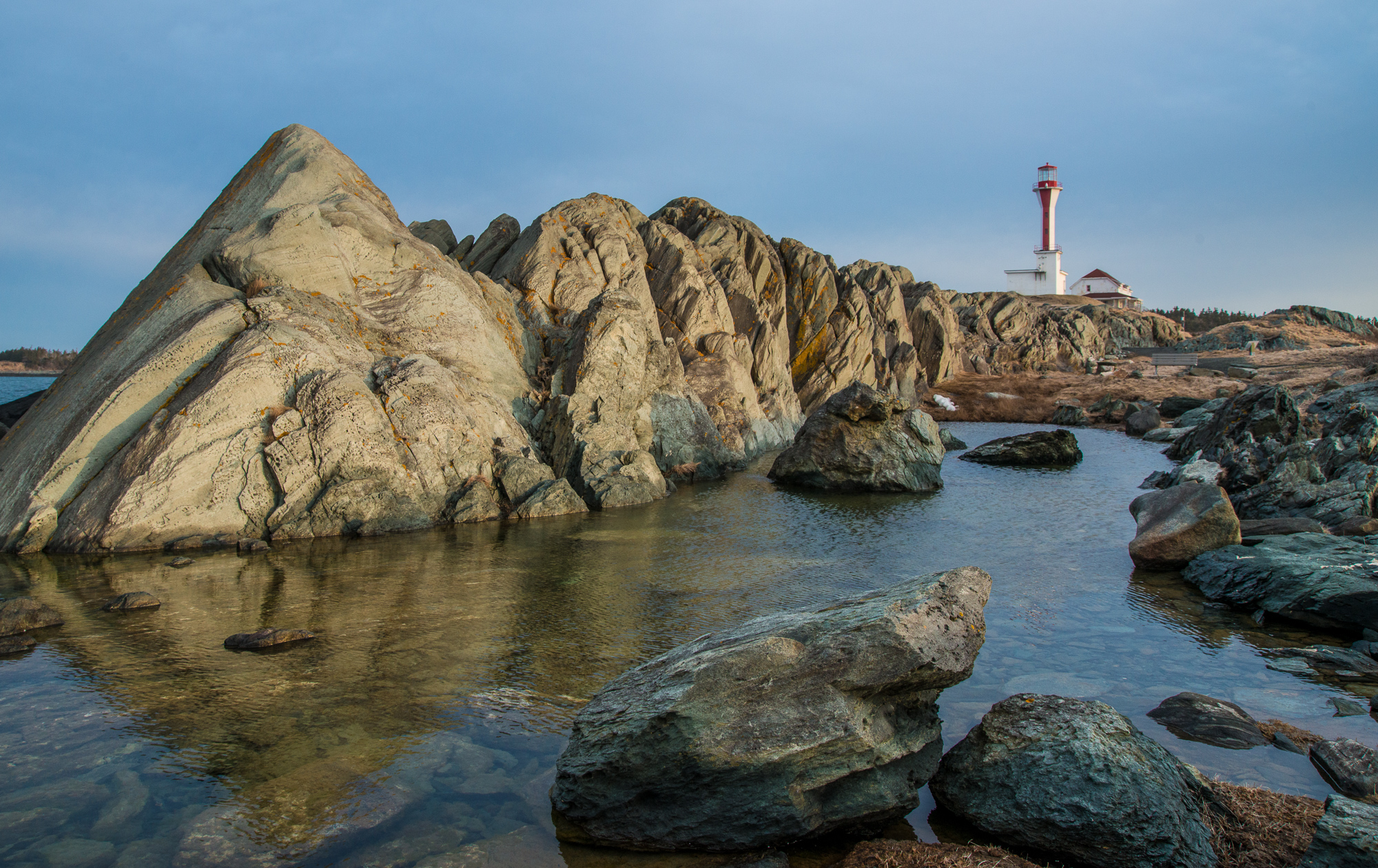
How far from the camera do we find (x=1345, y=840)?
5621 millimetres

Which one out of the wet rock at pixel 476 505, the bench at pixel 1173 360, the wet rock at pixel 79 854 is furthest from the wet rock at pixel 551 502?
the bench at pixel 1173 360

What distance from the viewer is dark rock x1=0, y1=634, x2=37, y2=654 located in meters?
12.1

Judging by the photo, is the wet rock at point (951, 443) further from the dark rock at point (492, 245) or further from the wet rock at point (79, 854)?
the wet rock at point (79, 854)

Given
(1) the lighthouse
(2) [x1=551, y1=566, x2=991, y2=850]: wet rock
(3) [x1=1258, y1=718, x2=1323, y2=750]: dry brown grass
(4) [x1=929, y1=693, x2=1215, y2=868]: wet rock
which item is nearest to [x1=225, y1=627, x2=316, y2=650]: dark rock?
(2) [x1=551, y1=566, x2=991, y2=850]: wet rock

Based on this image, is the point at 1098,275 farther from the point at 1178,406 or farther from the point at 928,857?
the point at 928,857

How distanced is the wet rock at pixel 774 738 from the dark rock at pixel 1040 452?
34.5 m

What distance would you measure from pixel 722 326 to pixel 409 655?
42.6 meters

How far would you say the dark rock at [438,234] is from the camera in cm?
4884

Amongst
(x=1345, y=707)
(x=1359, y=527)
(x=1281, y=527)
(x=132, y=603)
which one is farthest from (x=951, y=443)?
(x=132, y=603)

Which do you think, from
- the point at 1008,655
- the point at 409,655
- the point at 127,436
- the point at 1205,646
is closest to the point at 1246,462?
the point at 1205,646

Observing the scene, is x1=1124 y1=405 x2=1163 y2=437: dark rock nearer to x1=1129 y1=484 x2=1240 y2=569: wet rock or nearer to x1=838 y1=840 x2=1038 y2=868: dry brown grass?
x1=1129 y1=484 x2=1240 y2=569: wet rock

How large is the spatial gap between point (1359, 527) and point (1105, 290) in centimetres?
15129

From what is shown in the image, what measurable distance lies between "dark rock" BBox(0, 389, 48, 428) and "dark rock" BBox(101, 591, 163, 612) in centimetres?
2510

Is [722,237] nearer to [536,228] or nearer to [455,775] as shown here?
[536,228]
